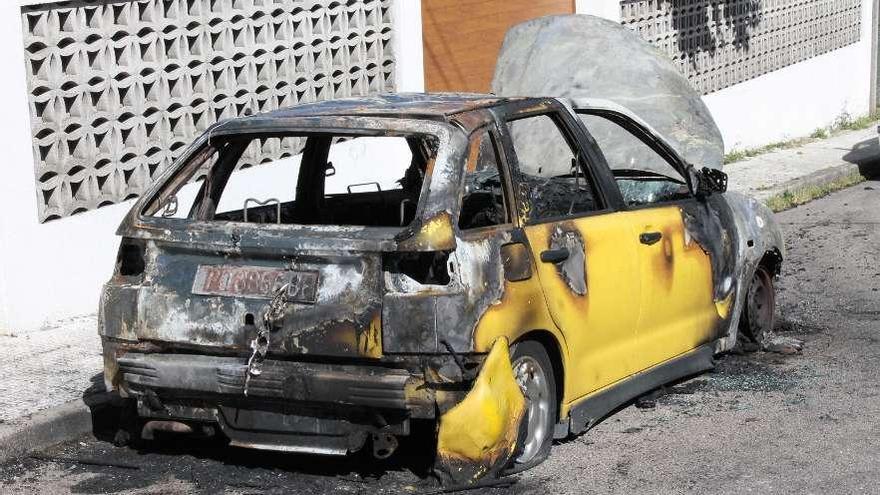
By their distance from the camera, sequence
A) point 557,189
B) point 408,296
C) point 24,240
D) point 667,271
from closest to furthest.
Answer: point 408,296 < point 557,189 < point 667,271 < point 24,240

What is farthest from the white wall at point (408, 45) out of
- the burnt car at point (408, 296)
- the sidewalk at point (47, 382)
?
the burnt car at point (408, 296)

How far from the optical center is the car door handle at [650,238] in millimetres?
7254

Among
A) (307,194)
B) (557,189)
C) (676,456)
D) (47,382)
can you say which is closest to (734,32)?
(557,189)

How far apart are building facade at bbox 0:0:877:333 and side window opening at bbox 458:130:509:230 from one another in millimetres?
3487

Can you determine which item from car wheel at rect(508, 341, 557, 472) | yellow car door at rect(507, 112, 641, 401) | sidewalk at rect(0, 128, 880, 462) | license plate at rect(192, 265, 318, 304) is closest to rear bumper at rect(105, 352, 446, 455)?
license plate at rect(192, 265, 318, 304)

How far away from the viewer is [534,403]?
21.4 feet

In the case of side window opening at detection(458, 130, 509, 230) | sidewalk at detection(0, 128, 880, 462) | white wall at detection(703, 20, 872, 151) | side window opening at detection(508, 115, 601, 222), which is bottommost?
white wall at detection(703, 20, 872, 151)

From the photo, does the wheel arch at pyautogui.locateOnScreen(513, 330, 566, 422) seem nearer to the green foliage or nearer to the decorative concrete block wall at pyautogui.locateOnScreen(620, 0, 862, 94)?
the green foliage

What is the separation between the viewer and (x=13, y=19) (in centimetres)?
928

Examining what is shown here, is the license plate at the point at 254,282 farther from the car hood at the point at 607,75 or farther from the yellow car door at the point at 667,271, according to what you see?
the car hood at the point at 607,75

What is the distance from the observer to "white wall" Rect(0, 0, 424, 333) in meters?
9.30

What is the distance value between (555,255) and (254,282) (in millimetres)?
1307

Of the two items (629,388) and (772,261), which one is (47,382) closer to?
(629,388)

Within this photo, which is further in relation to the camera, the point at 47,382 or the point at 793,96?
the point at 793,96
